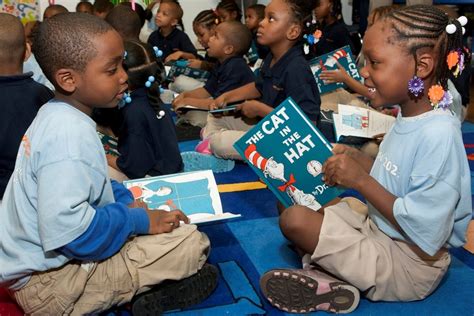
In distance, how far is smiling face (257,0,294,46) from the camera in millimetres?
2391

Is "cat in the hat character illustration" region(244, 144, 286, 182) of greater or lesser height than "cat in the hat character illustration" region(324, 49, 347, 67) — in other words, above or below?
below

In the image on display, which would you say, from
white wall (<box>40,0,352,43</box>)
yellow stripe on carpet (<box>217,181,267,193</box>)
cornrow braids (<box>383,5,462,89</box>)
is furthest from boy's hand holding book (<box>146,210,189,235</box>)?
white wall (<box>40,0,352,43</box>)

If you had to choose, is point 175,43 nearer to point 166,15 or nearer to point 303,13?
point 166,15

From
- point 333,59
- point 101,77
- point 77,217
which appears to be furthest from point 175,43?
point 77,217

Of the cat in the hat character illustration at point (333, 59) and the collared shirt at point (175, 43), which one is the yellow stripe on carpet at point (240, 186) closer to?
the cat in the hat character illustration at point (333, 59)

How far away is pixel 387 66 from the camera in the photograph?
1.33 meters

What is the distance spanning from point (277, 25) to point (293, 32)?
8 cm

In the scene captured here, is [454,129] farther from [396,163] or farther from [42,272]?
[42,272]

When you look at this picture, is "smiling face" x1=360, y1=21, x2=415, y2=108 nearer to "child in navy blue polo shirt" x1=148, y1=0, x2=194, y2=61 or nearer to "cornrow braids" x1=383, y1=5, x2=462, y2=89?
"cornrow braids" x1=383, y1=5, x2=462, y2=89

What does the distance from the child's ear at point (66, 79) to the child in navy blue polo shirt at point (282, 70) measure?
1.16 m

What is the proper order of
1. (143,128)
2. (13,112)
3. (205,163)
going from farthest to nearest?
(205,163) < (143,128) < (13,112)

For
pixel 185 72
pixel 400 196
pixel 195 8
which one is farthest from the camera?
pixel 195 8

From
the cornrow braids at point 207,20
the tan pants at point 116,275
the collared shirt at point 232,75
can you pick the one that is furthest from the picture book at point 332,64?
the tan pants at point 116,275

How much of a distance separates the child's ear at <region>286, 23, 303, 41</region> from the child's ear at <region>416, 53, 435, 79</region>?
1150 mm
